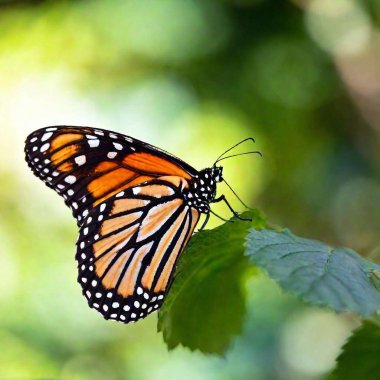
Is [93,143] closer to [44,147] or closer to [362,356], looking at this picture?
[44,147]

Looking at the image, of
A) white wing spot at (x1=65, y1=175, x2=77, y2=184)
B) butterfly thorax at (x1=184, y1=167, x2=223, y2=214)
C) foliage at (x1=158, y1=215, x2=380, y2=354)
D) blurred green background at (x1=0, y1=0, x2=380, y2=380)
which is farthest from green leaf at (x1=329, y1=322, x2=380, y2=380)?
blurred green background at (x1=0, y1=0, x2=380, y2=380)

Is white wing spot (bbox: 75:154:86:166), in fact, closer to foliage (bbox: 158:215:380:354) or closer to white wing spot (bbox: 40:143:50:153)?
white wing spot (bbox: 40:143:50:153)

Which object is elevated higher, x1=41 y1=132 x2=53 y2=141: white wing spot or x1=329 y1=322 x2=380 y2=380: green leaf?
x1=41 y1=132 x2=53 y2=141: white wing spot

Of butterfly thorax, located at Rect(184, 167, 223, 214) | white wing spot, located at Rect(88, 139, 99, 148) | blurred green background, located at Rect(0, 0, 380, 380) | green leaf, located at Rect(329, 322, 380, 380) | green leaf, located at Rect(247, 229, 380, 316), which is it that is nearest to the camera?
green leaf, located at Rect(247, 229, 380, 316)

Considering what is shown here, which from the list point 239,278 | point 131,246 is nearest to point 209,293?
point 239,278

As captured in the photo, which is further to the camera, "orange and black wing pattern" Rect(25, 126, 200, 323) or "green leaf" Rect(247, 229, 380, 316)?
"orange and black wing pattern" Rect(25, 126, 200, 323)

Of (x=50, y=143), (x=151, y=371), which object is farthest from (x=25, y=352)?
(x=50, y=143)

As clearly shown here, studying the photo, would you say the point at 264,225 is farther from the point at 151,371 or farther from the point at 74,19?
the point at 74,19
